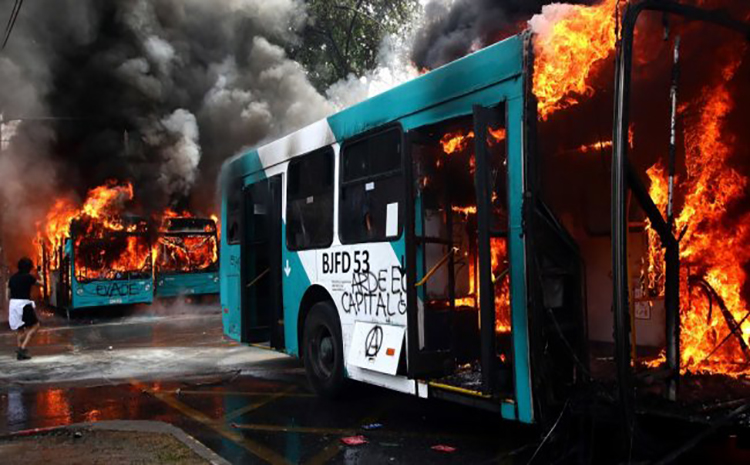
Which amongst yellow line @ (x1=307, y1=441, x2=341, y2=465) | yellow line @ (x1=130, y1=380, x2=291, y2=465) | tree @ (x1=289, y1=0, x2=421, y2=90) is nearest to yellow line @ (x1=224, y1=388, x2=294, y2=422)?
yellow line @ (x1=130, y1=380, x2=291, y2=465)

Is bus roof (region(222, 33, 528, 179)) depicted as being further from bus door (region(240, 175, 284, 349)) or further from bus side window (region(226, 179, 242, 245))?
bus side window (region(226, 179, 242, 245))

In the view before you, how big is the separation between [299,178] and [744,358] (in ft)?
15.6

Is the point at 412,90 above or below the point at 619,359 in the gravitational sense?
above

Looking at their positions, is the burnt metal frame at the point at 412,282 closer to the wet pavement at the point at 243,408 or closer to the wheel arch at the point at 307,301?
the wet pavement at the point at 243,408

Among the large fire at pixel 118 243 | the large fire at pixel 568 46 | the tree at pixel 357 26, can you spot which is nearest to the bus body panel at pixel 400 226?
the large fire at pixel 568 46

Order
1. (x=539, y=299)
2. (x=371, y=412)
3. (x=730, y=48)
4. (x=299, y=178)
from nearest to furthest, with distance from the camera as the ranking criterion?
(x=539, y=299)
(x=730, y=48)
(x=371, y=412)
(x=299, y=178)

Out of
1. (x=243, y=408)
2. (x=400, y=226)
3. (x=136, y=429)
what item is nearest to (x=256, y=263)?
(x=243, y=408)

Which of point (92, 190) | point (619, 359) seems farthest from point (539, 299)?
point (92, 190)

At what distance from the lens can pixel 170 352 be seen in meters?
11.4

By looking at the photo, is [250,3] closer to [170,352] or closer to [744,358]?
[170,352]

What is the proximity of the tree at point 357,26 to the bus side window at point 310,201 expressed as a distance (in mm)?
20932

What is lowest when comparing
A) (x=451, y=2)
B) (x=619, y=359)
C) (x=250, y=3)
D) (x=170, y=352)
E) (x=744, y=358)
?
(x=170, y=352)

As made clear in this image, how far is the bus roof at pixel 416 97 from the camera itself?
14.8ft

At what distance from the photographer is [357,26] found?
92.6 ft
